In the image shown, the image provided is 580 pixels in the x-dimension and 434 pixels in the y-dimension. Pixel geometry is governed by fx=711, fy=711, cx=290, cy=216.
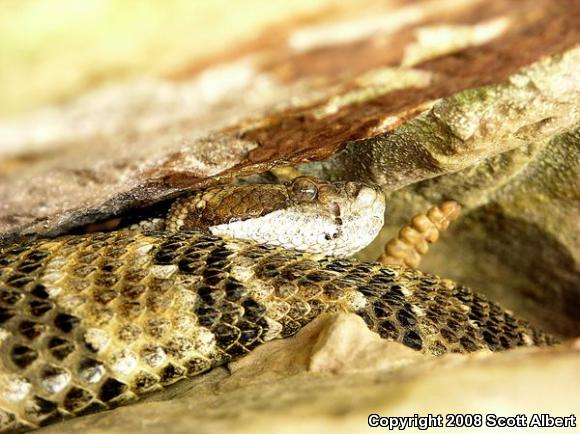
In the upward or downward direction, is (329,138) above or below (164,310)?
above

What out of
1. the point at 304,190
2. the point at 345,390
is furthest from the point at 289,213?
the point at 345,390

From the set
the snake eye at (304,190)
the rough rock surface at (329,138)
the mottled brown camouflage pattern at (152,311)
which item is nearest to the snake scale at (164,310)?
the mottled brown camouflage pattern at (152,311)

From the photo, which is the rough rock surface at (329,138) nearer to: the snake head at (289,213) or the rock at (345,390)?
the rock at (345,390)

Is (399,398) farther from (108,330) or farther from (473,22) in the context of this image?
(108,330)

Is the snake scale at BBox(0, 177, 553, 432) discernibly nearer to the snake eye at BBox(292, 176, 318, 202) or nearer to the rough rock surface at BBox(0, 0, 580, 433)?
the rough rock surface at BBox(0, 0, 580, 433)

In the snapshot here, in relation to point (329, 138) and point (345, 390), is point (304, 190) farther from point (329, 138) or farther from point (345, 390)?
point (345, 390)

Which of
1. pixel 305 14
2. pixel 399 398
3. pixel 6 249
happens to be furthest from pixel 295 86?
pixel 6 249

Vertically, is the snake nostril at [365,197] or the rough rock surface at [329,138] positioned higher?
the rough rock surface at [329,138]
